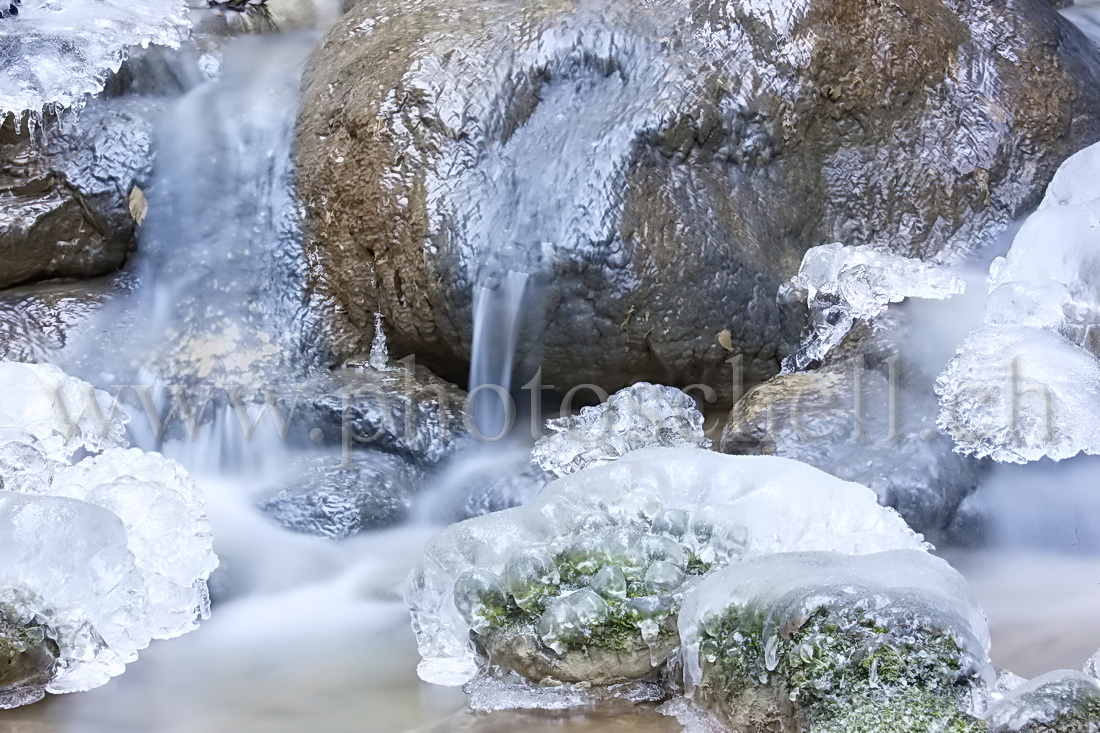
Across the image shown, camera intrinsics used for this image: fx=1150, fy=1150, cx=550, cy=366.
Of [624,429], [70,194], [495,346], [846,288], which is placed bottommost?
[624,429]

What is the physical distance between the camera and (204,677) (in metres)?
2.87

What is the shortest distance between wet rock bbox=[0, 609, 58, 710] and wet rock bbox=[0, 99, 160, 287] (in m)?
2.30

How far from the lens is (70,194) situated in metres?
4.66

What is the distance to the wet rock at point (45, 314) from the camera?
14.6ft

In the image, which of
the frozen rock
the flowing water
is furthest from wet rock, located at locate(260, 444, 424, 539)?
the frozen rock

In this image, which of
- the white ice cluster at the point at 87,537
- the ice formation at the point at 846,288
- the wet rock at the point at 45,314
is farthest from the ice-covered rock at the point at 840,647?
the wet rock at the point at 45,314

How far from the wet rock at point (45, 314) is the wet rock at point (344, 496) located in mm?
1188

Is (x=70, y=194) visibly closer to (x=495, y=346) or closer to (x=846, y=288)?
(x=495, y=346)

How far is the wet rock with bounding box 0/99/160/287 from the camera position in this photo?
461 centimetres

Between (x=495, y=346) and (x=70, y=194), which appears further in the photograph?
(x=70, y=194)

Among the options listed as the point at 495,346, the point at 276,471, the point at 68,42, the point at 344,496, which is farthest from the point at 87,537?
the point at 68,42

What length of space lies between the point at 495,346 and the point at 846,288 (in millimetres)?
1297

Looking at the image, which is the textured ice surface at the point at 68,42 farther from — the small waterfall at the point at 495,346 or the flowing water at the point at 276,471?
the small waterfall at the point at 495,346

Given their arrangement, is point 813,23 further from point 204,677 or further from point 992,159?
point 204,677
